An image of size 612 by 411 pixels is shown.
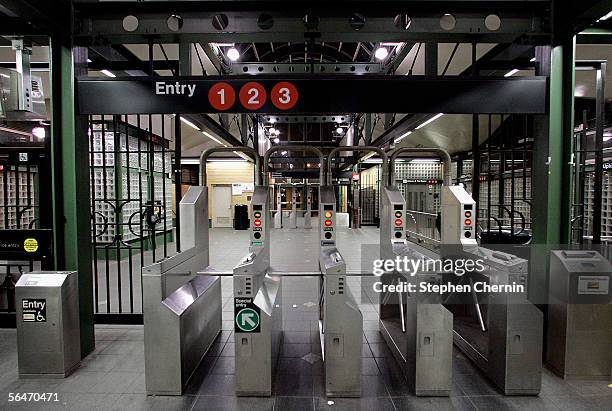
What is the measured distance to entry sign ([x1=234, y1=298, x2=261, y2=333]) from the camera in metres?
2.55

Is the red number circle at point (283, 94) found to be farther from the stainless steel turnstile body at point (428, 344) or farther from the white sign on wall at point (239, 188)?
the white sign on wall at point (239, 188)

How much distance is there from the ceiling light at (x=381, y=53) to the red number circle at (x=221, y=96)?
2.48 m

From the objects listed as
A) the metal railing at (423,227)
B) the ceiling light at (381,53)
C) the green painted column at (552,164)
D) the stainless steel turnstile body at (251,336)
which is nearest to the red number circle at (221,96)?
the stainless steel turnstile body at (251,336)

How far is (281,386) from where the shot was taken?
2.72m

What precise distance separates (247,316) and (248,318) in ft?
0.06

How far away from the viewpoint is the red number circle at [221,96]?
2766 mm

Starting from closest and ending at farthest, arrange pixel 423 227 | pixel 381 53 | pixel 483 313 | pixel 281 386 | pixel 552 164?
pixel 281 386 < pixel 552 164 < pixel 483 313 < pixel 381 53 < pixel 423 227

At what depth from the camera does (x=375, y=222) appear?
50.5ft

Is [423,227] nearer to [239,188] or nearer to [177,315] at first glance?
[239,188]

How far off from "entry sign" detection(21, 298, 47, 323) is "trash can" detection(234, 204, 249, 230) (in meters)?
11.2

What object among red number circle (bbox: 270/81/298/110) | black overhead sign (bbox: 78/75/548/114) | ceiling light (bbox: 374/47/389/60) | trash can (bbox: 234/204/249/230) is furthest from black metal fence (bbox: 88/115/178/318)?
trash can (bbox: 234/204/249/230)

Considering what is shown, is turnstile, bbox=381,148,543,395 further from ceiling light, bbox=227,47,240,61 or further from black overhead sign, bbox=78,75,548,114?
ceiling light, bbox=227,47,240,61

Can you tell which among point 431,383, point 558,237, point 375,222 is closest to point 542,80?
point 558,237

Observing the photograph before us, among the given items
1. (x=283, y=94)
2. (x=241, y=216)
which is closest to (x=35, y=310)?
(x=283, y=94)
